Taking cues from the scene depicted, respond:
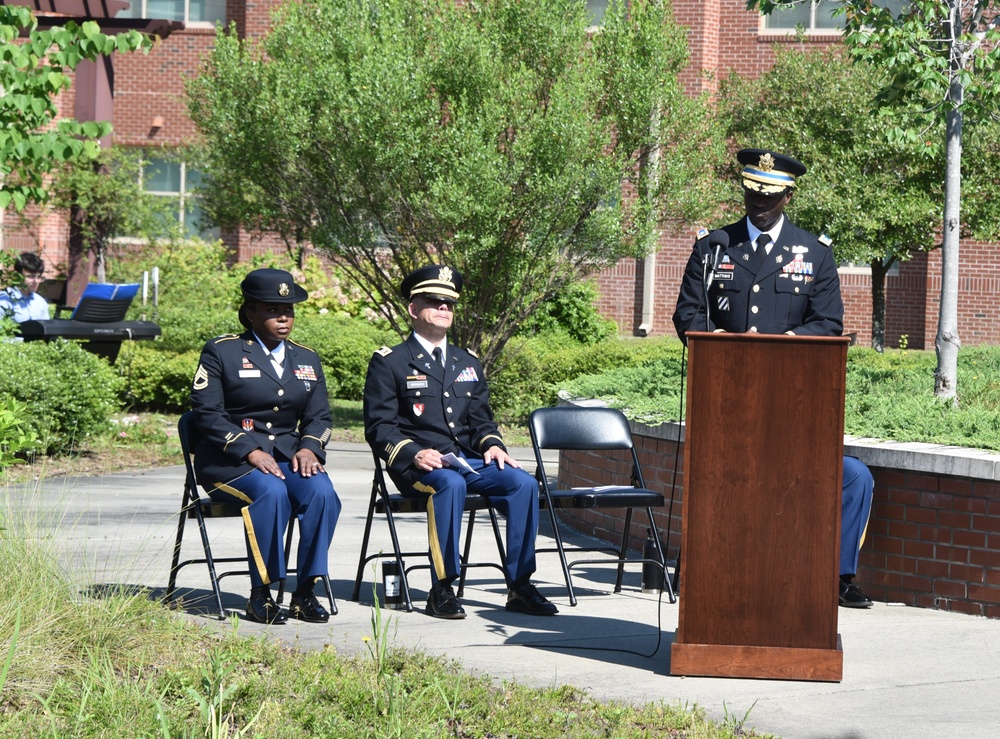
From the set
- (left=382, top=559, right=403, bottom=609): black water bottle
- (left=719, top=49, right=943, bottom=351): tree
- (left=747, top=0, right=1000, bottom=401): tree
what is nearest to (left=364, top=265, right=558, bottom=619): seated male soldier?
(left=382, top=559, right=403, bottom=609): black water bottle

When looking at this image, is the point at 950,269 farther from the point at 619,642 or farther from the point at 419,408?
the point at 619,642

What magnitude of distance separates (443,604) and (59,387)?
573 centimetres

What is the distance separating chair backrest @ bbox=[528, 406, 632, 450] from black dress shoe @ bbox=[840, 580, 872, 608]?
1.38 m

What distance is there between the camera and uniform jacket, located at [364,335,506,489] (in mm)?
6914

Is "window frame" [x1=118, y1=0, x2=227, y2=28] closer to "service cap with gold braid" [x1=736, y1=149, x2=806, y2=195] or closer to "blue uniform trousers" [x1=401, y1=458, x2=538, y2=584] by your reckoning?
"blue uniform trousers" [x1=401, y1=458, x2=538, y2=584]

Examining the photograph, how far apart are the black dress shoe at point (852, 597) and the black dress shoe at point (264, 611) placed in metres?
2.72

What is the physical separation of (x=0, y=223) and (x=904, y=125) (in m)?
16.3

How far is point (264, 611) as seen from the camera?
6.34 metres

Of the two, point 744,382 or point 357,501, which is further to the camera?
point 357,501

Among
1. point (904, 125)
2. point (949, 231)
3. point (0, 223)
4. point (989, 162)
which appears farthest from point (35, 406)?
point (0, 223)

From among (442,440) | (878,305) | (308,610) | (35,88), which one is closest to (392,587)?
(308,610)

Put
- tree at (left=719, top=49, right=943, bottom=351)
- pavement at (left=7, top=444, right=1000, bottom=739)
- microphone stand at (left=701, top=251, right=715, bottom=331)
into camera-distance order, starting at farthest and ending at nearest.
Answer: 1. tree at (left=719, top=49, right=943, bottom=351)
2. microphone stand at (left=701, top=251, right=715, bottom=331)
3. pavement at (left=7, top=444, right=1000, bottom=739)

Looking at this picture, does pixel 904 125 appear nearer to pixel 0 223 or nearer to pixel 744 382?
pixel 744 382

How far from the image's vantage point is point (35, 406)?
1100cm
